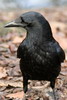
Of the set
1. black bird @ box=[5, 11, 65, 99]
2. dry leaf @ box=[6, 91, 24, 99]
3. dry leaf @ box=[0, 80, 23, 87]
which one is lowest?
dry leaf @ box=[6, 91, 24, 99]

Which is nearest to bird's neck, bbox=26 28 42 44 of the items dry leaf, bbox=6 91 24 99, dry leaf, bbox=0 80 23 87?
dry leaf, bbox=6 91 24 99

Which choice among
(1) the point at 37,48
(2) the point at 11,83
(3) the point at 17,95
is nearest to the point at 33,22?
(1) the point at 37,48

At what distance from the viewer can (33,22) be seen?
6816mm

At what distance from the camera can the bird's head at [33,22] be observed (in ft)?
22.2

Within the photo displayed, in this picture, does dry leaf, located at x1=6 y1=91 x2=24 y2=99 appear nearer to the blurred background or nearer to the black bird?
the blurred background

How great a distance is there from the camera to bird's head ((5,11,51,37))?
6.77 meters

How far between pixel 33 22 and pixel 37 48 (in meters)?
0.40

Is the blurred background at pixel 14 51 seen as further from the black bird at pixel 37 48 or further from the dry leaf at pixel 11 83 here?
the black bird at pixel 37 48

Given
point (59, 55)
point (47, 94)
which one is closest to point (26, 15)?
point (59, 55)

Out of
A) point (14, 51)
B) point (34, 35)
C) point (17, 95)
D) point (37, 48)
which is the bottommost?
point (17, 95)

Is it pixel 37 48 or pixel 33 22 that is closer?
pixel 33 22

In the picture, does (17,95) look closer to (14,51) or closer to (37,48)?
(37,48)

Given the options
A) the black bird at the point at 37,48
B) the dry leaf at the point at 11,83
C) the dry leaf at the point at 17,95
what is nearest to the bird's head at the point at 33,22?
the black bird at the point at 37,48

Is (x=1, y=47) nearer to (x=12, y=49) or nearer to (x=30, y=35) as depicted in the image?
(x=12, y=49)
